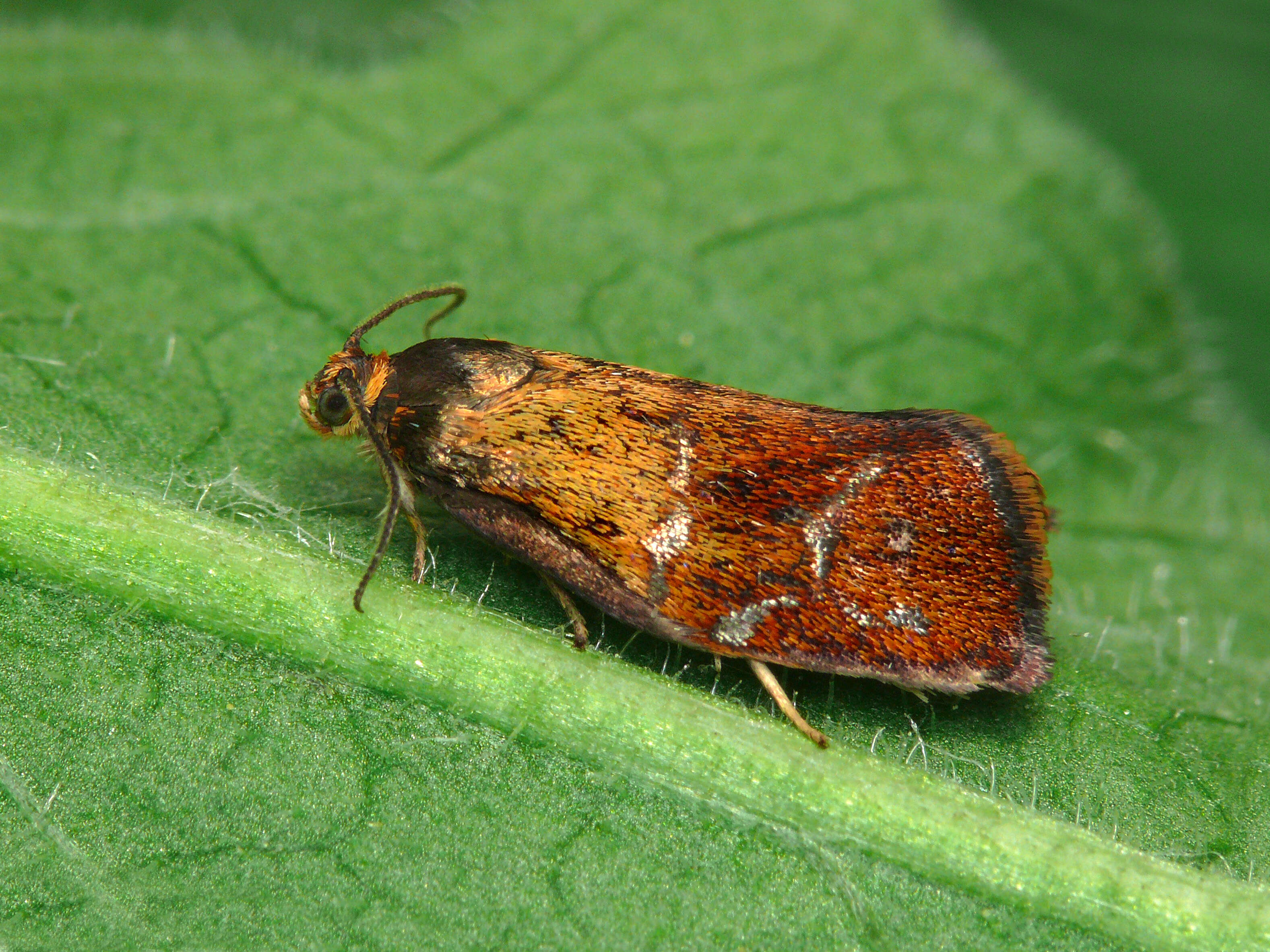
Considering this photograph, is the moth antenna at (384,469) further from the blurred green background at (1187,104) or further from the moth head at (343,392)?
the blurred green background at (1187,104)

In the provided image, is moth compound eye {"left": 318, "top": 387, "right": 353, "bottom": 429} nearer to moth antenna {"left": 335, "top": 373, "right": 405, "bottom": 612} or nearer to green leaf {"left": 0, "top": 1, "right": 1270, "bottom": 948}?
moth antenna {"left": 335, "top": 373, "right": 405, "bottom": 612}

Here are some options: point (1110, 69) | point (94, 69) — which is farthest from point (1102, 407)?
point (94, 69)

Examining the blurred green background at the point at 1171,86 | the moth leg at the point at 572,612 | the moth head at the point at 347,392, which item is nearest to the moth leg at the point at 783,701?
the moth leg at the point at 572,612

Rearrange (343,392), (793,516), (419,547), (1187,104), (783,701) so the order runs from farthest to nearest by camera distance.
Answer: (1187,104)
(343,392)
(419,547)
(793,516)
(783,701)

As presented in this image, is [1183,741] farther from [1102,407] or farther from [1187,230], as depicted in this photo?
[1187,230]

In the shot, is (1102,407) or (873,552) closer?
(873,552)

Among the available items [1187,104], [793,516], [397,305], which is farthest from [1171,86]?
[397,305]

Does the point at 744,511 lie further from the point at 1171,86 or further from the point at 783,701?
the point at 1171,86

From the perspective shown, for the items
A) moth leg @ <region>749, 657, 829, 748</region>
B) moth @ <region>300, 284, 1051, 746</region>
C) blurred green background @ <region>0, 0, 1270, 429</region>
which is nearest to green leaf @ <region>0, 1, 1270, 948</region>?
moth leg @ <region>749, 657, 829, 748</region>
